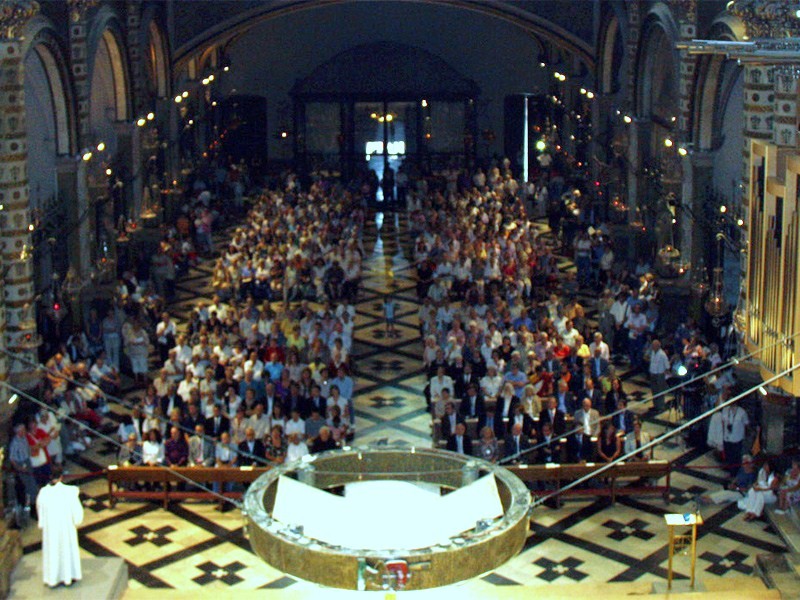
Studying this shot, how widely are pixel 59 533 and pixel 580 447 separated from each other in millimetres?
6846

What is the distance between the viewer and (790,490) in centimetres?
1662

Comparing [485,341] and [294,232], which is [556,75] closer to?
[294,232]

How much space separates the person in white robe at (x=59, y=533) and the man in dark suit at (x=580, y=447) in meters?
6.52

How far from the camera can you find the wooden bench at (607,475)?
57.0 feet

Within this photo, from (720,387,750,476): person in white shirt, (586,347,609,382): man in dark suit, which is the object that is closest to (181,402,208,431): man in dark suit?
(586,347,609,382): man in dark suit

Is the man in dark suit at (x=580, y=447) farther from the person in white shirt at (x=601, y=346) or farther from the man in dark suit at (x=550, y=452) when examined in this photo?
the person in white shirt at (x=601, y=346)

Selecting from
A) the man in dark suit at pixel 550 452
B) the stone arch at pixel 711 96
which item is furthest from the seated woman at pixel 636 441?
the stone arch at pixel 711 96

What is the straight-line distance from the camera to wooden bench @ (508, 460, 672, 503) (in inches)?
684

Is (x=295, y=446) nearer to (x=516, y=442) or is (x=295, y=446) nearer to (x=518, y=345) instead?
(x=516, y=442)

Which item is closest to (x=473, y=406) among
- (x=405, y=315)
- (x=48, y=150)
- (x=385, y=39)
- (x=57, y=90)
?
(x=405, y=315)

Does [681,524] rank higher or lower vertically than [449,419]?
lower

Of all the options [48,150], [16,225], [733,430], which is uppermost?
[48,150]

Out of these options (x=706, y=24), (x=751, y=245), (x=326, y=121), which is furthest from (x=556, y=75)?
(x=751, y=245)

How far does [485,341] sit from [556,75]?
771 inches
